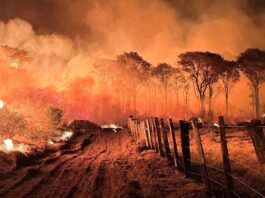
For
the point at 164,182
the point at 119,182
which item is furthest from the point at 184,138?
the point at 119,182

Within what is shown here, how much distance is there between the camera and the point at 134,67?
61500 millimetres

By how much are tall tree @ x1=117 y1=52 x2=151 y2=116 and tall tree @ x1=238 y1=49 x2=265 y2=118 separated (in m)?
18.0

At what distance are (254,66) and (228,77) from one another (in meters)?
4.83

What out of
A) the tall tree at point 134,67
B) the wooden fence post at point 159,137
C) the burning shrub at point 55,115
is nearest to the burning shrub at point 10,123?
the burning shrub at point 55,115

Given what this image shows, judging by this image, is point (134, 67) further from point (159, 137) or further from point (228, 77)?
point (159, 137)

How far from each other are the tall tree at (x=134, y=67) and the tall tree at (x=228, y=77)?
15.1 meters

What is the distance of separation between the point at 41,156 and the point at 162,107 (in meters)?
54.9

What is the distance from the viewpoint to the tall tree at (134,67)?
61000 millimetres

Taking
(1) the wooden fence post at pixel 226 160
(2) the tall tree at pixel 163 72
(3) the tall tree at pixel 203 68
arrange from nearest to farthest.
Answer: (1) the wooden fence post at pixel 226 160, (3) the tall tree at pixel 203 68, (2) the tall tree at pixel 163 72

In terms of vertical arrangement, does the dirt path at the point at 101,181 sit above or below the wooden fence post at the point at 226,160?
below

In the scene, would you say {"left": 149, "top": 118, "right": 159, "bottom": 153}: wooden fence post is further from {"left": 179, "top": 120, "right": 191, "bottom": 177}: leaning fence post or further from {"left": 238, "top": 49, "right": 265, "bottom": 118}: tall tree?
{"left": 238, "top": 49, "right": 265, "bottom": 118}: tall tree

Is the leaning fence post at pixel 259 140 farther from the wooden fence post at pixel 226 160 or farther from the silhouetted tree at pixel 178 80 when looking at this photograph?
the silhouetted tree at pixel 178 80

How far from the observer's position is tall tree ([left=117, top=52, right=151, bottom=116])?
200ft

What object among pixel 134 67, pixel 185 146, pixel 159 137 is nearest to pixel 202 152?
pixel 185 146
